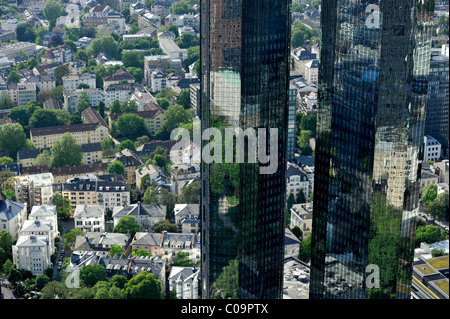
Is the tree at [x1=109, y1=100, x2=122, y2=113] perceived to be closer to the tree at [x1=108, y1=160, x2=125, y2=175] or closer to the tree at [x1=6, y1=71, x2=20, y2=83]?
the tree at [x1=6, y1=71, x2=20, y2=83]

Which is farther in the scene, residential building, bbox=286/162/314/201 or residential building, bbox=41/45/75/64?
residential building, bbox=41/45/75/64

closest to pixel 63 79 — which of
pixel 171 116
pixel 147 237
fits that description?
pixel 171 116

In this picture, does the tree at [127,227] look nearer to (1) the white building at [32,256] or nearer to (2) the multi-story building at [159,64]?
(1) the white building at [32,256]

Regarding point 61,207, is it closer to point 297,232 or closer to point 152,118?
point 297,232

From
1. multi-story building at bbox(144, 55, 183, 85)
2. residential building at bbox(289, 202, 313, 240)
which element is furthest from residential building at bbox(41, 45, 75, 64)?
residential building at bbox(289, 202, 313, 240)

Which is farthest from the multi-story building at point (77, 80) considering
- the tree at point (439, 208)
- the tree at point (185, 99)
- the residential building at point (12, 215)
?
the tree at point (439, 208)

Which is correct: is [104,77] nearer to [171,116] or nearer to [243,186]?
[171,116]

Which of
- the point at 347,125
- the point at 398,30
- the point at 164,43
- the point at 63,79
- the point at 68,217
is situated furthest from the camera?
the point at 164,43

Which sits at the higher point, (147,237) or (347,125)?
(347,125)
